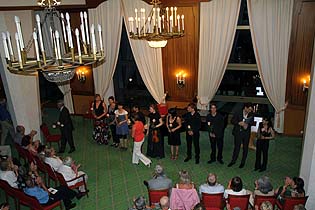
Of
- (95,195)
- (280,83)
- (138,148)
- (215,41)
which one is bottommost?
(95,195)

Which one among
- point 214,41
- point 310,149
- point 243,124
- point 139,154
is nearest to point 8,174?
point 139,154

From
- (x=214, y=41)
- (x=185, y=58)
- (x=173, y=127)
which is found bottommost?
(x=173, y=127)

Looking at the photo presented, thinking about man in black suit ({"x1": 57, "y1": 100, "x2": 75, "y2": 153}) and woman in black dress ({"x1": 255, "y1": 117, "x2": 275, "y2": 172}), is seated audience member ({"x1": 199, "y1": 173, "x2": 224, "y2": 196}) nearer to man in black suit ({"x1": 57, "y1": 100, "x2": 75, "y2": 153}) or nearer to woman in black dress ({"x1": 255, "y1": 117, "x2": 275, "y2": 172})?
woman in black dress ({"x1": 255, "y1": 117, "x2": 275, "y2": 172})

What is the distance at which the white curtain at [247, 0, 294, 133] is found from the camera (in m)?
9.07

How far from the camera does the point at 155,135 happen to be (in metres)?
8.78

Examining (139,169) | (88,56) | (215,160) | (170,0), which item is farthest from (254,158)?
(88,56)

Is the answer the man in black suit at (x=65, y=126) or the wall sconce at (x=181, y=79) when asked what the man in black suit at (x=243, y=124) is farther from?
the man in black suit at (x=65, y=126)

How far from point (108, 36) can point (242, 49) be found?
4.19 m

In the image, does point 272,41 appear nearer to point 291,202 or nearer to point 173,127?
point 173,127

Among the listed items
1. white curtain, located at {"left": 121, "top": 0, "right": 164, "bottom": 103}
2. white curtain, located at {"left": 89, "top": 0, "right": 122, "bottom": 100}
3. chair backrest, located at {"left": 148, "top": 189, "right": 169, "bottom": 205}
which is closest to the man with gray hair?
chair backrest, located at {"left": 148, "top": 189, "right": 169, "bottom": 205}

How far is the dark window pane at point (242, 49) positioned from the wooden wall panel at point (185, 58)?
120 cm

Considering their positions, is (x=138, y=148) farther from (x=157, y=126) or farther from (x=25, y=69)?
(x=25, y=69)

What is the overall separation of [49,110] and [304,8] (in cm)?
952

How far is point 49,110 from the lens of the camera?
13.6 m
